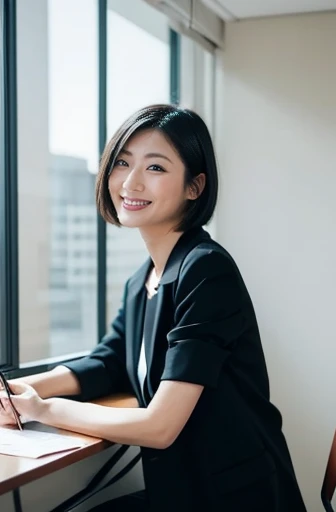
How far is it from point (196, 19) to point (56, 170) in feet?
2.80

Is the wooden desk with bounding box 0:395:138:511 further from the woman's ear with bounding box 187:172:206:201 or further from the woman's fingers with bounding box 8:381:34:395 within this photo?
the woman's ear with bounding box 187:172:206:201

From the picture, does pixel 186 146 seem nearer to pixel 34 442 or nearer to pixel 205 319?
pixel 205 319

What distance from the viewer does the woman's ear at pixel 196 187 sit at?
1781mm

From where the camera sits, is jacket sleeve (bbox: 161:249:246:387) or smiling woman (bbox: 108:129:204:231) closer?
jacket sleeve (bbox: 161:249:246:387)

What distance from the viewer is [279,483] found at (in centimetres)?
168

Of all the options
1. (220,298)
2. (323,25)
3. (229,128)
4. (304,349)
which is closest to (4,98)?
(220,298)

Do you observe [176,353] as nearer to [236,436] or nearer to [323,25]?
[236,436]

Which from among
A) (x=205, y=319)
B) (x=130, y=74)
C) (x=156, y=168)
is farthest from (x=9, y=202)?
(x=130, y=74)

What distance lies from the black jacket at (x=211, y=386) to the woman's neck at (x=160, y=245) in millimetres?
79

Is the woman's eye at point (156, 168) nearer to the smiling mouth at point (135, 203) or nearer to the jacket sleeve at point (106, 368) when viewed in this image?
the smiling mouth at point (135, 203)

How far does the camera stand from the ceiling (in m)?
2.49

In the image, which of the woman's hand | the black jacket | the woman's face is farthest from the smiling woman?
the woman's hand

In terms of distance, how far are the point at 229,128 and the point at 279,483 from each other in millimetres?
1590

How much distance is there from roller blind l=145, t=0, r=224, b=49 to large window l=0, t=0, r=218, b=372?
0.06 meters
